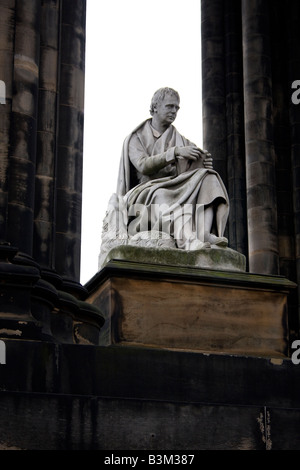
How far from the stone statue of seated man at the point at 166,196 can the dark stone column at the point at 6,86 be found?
2.38 m

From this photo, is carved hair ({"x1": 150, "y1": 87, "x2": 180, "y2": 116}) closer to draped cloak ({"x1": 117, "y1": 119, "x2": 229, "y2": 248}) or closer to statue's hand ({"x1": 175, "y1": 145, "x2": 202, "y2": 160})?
draped cloak ({"x1": 117, "y1": 119, "x2": 229, "y2": 248})

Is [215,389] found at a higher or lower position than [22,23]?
lower

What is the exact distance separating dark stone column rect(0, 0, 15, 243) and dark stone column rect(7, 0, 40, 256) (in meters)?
0.07

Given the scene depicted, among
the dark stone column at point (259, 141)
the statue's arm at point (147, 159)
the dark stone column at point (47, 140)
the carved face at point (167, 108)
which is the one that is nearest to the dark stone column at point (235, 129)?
the dark stone column at point (259, 141)

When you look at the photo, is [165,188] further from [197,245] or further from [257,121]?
[257,121]

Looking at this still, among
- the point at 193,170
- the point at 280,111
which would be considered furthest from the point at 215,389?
the point at 280,111

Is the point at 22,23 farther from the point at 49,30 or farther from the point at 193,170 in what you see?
the point at 193,170

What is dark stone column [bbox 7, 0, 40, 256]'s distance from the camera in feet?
36.3

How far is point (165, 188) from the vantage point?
1358 centimetres

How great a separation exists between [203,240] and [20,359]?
388 cm

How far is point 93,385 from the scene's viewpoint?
→ 33.5ft

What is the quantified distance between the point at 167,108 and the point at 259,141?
2.70 metres

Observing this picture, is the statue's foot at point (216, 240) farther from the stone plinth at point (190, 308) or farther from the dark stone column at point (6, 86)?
the dark stone column at point (6, 86)

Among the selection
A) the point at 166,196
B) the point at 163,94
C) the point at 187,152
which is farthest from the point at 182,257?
the point at 163,94
